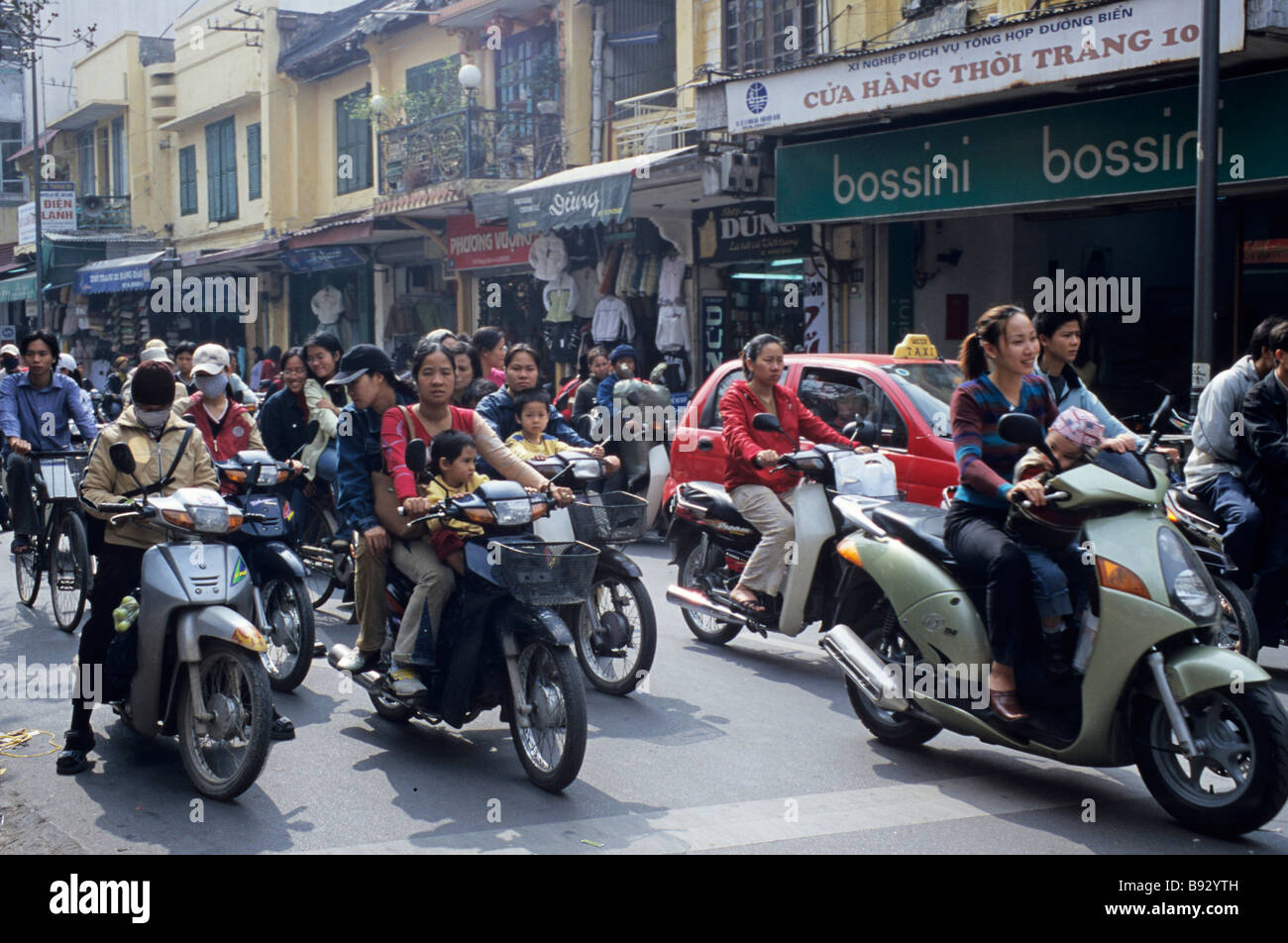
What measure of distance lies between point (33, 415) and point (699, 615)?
4.99 meters

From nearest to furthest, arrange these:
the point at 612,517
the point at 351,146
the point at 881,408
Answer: the point at 612,517
the point at 881,408
the point at 351,146

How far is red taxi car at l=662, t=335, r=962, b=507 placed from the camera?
28.4 feet

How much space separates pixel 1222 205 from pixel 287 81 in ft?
68.0

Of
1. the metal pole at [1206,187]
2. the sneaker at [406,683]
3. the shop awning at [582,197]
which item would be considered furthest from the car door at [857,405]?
the shop awning at [582,197]

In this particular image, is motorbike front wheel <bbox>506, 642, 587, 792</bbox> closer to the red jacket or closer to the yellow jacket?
the yellow jacket

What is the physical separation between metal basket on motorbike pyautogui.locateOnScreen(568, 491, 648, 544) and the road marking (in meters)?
1.63

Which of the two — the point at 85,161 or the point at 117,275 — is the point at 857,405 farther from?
the point at 85,161

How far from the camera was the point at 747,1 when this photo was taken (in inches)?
660

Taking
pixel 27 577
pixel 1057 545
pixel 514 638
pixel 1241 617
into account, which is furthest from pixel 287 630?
pixel 1241 617

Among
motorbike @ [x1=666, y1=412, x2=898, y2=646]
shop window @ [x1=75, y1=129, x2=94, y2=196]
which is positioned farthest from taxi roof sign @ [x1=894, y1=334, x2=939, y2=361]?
shop window @ [x1=75, y1=129, x2=94, y2=196]

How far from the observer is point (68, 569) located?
339 inches

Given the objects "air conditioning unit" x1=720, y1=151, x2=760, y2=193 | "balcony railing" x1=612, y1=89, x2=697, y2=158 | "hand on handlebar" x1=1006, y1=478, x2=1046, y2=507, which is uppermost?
"balcony railing" x1=612, y1=89, x2=697, y2=158

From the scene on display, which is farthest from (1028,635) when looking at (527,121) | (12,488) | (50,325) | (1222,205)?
(50,325)

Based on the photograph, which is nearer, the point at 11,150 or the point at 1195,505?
the point at 1195,505
